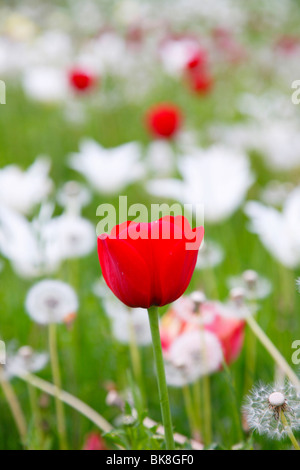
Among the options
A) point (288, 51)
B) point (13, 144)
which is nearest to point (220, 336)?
point (13, 144)

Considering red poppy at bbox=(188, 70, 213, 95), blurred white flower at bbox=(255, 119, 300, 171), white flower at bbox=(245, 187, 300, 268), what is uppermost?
red poppy at bbox=(188, 70, 213, 95)

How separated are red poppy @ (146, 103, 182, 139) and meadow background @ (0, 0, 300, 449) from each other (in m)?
0.20

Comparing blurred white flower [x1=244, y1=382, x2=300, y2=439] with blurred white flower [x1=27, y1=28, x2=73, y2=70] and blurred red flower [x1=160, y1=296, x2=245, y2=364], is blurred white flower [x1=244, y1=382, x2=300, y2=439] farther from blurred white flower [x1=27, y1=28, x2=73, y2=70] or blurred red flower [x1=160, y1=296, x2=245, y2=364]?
blurred white flower [x1=27, y1=28, x2=73, y2=70]

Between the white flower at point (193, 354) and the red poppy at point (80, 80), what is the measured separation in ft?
3.10

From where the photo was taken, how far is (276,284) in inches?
36.2

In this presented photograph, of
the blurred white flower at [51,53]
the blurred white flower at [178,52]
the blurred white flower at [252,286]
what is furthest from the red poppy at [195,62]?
the blurred white flower at [51,53]

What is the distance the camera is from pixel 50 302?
0.54 meters

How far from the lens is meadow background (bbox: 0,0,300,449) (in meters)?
0.65

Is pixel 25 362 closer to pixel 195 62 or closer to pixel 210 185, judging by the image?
pixel 210 185

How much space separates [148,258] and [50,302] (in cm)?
21

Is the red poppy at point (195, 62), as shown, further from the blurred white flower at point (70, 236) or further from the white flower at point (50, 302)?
the white flower at point (50, 302)

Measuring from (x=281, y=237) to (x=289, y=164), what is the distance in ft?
1.89

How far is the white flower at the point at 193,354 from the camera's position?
1.73 ft

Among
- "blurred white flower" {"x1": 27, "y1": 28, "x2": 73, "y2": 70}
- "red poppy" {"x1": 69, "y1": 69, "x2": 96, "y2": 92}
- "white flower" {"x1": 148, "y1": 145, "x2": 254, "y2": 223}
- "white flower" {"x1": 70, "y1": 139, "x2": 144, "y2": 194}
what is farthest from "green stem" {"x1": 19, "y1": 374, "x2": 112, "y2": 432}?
"blurred white flower" {"x1": 27, "y1": 28, "x2": 73, "y2": 70}
